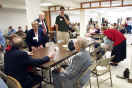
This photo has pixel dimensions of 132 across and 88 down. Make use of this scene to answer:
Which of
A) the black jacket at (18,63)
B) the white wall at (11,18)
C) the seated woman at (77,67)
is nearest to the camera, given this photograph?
the black jacket at (18,63)

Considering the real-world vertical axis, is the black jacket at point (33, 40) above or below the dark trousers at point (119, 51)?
above

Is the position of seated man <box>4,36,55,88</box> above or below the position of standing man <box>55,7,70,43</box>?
below

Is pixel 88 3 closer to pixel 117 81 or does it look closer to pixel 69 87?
pixel 117 81

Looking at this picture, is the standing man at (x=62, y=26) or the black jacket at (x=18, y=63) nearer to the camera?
the black jacket at (x=18, y=63)

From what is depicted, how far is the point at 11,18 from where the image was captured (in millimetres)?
Answer: 9508

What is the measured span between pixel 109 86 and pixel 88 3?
637 centimetres

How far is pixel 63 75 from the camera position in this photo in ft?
5.81

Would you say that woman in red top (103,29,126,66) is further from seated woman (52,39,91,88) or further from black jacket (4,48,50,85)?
black jacket (4,48,50,85)

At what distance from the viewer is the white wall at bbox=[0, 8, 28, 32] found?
887 cm

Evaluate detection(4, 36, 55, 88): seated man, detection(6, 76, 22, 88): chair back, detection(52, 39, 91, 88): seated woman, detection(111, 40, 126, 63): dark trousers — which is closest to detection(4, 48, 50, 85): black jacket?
detection(4, 36, 55, 88): seated man

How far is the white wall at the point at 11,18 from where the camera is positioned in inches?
349

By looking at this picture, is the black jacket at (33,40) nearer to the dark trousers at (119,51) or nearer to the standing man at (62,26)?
the standing man at (62,26)

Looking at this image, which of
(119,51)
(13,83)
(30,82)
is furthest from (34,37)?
(119,51)

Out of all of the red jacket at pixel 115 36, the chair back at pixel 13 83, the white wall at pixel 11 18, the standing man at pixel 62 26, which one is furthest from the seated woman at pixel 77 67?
the white wall at pixel 11 18
